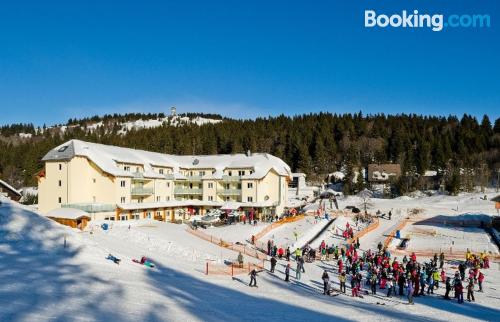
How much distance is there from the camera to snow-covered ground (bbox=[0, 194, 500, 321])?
43.9ft

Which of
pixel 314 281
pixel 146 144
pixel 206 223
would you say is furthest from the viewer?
pixel 146 144

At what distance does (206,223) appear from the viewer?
40812mm

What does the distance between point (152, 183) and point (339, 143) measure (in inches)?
2408

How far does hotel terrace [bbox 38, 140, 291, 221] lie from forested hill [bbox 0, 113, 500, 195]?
29.1 meters

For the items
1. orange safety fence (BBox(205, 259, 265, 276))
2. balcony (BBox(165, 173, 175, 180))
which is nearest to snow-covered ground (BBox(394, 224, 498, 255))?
orange safety fence (BBox(205, 259, 265, 276))

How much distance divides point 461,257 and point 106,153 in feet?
119

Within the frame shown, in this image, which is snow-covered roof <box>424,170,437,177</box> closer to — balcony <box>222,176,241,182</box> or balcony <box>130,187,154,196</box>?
balcony <box>222,176,241,182</box>

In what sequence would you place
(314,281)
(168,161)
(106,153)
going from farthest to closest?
(168,161) < (106,153) < (314,281)

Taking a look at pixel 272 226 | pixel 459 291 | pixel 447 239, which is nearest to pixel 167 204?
pixel 272 226

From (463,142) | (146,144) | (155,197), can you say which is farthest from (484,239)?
(146,144)

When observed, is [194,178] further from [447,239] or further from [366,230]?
[447,239]

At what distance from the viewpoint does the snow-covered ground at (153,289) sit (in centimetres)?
1339

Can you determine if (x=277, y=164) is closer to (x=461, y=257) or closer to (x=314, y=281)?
(x=461, y=257)

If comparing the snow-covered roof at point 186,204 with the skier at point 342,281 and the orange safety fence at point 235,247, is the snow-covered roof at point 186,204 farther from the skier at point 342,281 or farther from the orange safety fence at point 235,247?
the skier at point 342,281
